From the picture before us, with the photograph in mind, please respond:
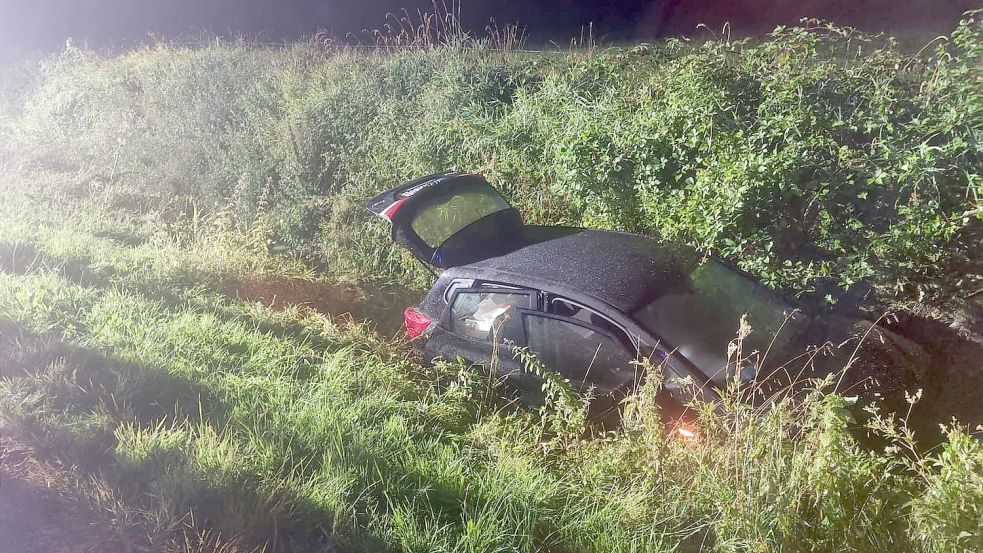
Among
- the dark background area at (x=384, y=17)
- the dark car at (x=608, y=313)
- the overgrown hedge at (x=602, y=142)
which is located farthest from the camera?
the dark background area at (x=384, y=17)

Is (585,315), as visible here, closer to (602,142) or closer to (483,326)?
(483,326)

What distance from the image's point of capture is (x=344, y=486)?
3.10 metres

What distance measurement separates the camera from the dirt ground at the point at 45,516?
280cm

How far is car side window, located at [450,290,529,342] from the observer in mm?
4164

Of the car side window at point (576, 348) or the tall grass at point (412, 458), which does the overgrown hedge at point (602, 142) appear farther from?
the tall grass at point (412, 458)

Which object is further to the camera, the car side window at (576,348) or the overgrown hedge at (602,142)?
the overgrown hedge at (602,142)

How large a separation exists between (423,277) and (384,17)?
7.24 m

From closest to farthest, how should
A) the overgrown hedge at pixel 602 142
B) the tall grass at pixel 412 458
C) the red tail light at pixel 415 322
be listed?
the tall grass at pixel 412 458, the overgrown hedge at pixel 602 142, the red tail light at pixel 415 322

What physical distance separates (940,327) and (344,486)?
13.6ft

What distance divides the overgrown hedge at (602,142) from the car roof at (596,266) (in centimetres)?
57

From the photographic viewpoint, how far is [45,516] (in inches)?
116

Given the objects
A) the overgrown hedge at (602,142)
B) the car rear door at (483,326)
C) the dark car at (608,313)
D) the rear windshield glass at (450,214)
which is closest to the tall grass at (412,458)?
the car rear door at (483,326)

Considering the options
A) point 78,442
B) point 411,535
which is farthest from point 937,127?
point 78,442

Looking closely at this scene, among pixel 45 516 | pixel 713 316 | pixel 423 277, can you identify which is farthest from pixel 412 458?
pixel 423 277
